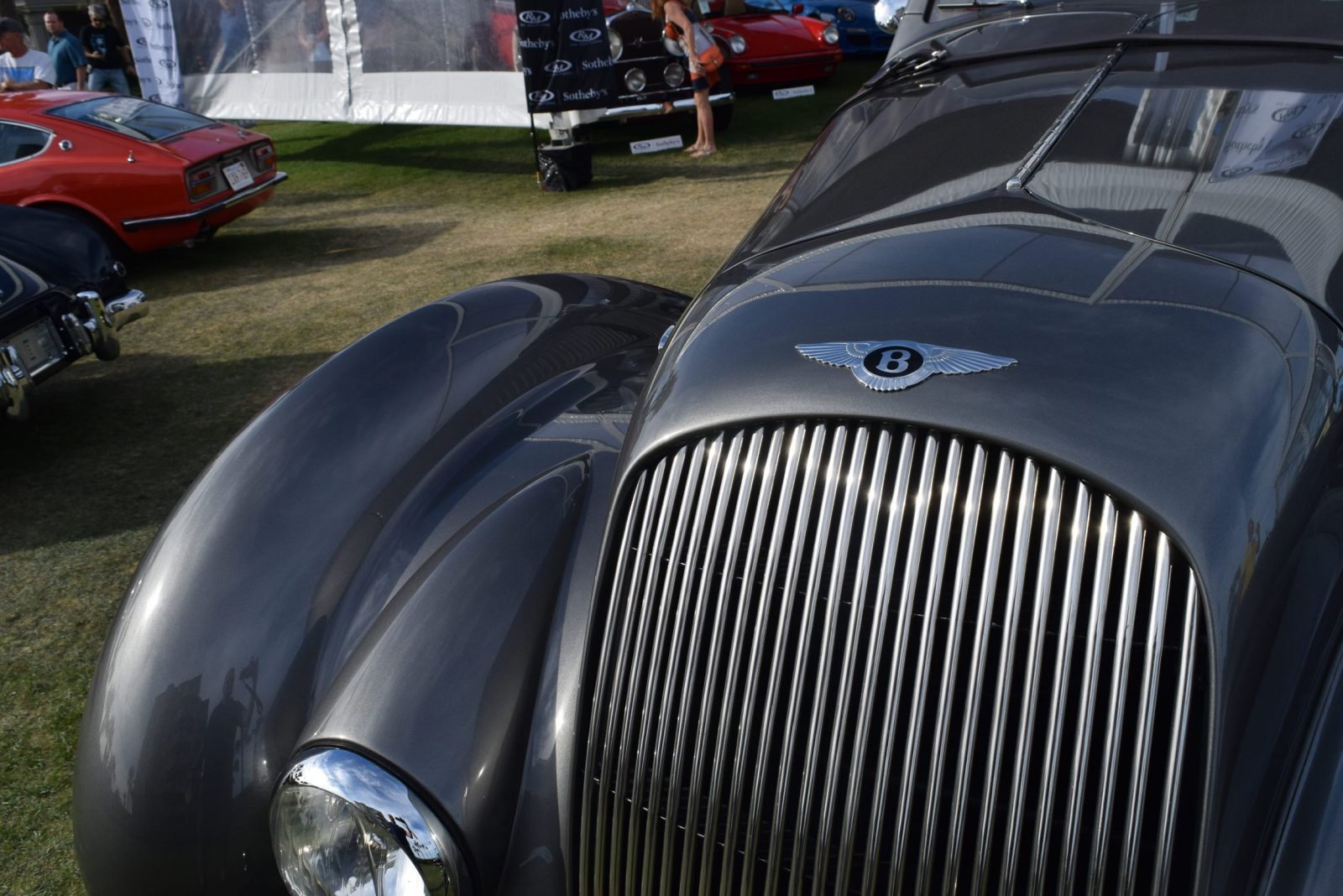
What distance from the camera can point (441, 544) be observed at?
2098 mm

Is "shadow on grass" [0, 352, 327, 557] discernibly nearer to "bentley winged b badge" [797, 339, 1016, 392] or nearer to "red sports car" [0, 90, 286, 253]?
"red sports car" [0, 90, 286, 253]

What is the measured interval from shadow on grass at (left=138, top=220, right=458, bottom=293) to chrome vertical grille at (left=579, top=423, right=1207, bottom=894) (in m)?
7.57

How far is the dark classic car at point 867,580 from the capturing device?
52.6 inches

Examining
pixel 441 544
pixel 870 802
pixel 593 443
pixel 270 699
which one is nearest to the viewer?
pixel 870 802

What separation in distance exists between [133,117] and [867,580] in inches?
357

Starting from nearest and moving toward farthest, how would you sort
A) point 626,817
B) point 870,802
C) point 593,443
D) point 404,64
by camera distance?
point 870,802 → point 626,817 → point 593,443 → point 404,64

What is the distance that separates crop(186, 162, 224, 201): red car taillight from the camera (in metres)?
8.41

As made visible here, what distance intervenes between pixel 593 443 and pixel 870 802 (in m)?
1.07

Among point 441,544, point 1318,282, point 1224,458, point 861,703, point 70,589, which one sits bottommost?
point 70,589

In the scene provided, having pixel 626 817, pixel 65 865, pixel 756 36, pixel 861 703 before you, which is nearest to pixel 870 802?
pixel 861 703

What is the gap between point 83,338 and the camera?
5.46 metres

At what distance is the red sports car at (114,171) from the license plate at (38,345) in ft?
11.2

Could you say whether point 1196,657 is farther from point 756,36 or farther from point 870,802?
point 756,36

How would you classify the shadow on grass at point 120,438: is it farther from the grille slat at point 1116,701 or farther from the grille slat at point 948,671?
the grille slat at point 1116,701
